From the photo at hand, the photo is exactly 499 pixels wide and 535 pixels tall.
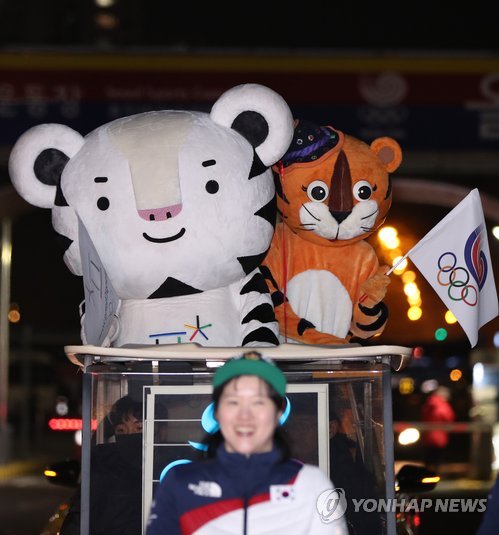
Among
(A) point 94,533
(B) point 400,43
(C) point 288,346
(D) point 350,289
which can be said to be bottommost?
(A) point 94,533

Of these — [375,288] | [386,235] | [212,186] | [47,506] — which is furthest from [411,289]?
[212,186]

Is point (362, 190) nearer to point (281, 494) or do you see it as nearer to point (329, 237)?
point (329, 237)

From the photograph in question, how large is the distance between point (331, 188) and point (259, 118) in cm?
60

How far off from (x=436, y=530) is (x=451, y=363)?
1575 centimetres

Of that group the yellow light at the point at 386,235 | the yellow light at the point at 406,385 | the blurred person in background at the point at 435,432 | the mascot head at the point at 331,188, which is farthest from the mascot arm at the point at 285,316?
the yellow light at the point at 406,385

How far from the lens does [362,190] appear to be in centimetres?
658

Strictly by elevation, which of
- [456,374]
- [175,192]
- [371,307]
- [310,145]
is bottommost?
[371,307]

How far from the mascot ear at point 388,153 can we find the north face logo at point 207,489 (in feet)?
11.5

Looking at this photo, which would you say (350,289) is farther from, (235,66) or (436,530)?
(235,66)

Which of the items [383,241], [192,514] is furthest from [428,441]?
[192,514]

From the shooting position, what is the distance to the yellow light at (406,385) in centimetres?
2457

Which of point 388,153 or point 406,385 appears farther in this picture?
point 406,385

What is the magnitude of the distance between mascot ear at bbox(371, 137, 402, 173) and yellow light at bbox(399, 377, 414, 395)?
17513mm

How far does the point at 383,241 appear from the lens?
938cm
